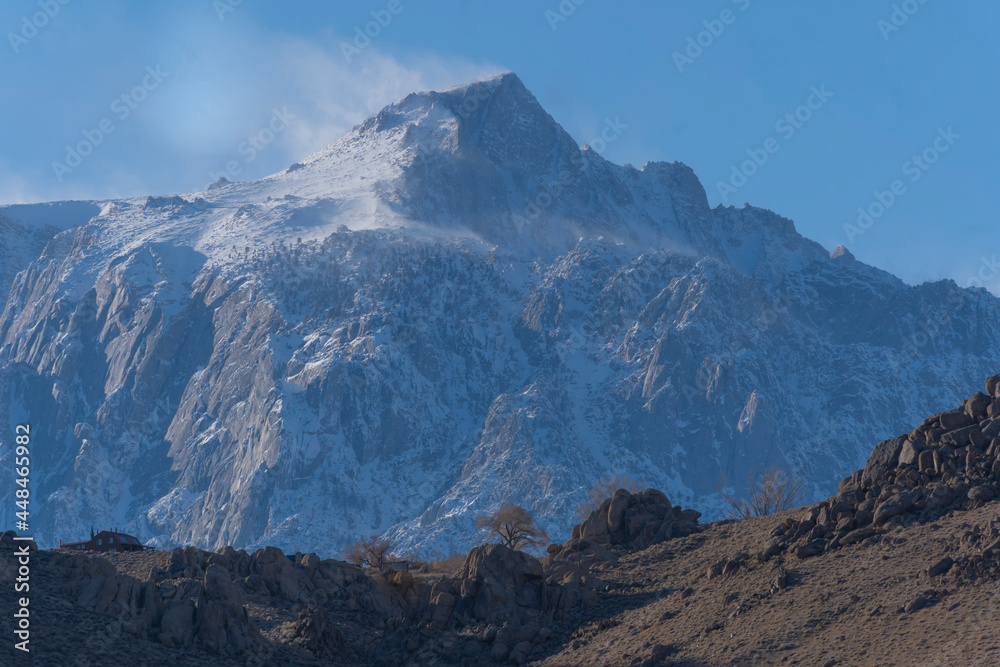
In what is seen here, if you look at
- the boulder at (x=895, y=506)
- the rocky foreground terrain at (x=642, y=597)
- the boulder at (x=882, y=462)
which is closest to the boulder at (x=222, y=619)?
the rocky foreground terrain at (x=642, y=597)

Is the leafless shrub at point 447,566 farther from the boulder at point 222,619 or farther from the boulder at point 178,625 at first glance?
the boulder at point 178,625

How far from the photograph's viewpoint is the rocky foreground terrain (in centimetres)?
4200

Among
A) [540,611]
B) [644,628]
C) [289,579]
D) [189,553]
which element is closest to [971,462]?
[644,628]

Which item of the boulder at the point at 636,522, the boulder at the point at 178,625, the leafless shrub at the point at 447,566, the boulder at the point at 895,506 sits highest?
the leafless shrub at the point at 447,566

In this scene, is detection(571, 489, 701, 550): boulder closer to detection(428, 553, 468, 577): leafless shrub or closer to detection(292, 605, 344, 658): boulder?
detection(428, 553, 468, 577): leafless shrub

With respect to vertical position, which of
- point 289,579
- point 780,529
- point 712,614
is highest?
point 289,579

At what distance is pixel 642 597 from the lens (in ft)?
168

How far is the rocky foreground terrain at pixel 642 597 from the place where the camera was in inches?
1654

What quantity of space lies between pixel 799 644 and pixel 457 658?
1509 centimetres

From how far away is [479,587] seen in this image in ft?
171

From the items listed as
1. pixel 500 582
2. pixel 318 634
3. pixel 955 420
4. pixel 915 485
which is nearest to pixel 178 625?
pixel 318 634

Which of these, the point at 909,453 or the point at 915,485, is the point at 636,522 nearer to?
the point at 909,453

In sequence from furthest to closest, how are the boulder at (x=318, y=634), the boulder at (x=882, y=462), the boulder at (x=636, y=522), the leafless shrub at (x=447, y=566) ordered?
the leafless shrub at (x=447, y=566) → the boulder at (x=636, y=522) → the boulder at (x=882, y=462) → the boulder at (x=318, y=634)

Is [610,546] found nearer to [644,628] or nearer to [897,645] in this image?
[644,628]
